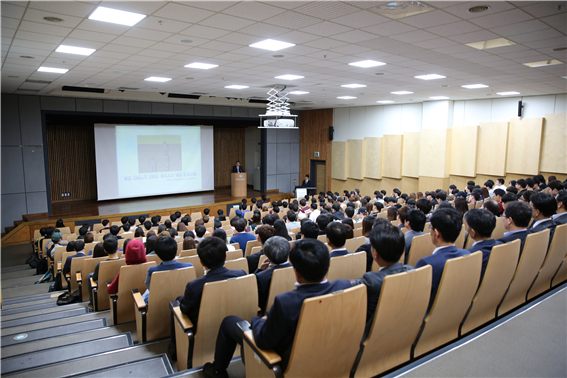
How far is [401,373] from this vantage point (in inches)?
78.0

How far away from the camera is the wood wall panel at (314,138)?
16.5 metres

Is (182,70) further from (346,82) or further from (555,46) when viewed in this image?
(555,46)

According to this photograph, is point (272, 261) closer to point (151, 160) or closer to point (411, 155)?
point (411, 155)

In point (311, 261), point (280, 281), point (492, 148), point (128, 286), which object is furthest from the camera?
point (492, 148)

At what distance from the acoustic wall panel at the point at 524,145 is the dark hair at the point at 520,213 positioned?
878 cm

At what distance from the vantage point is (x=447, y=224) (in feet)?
8.94

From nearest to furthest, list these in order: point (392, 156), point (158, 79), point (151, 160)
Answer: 1. point (158, 79)
2. point (392, 156)
3. point (151, 160)

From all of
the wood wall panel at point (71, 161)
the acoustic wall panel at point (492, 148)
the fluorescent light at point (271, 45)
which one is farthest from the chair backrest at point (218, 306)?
Answer: the wood wall panel at point (71, 161)

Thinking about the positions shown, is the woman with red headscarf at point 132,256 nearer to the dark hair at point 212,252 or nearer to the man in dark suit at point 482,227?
the dark hair at point 212,252

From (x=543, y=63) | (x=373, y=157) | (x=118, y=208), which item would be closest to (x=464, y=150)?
(x=373, y=157)

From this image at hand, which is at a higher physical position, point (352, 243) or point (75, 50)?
point (75, 50)

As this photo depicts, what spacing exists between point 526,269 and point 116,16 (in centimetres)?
500

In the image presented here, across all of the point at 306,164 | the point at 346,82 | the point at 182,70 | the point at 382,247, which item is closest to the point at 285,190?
the point at 306,164

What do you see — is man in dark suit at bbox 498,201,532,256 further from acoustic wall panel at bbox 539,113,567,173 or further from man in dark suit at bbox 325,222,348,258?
acoustic wall panel at bbox 539,113,567,173
